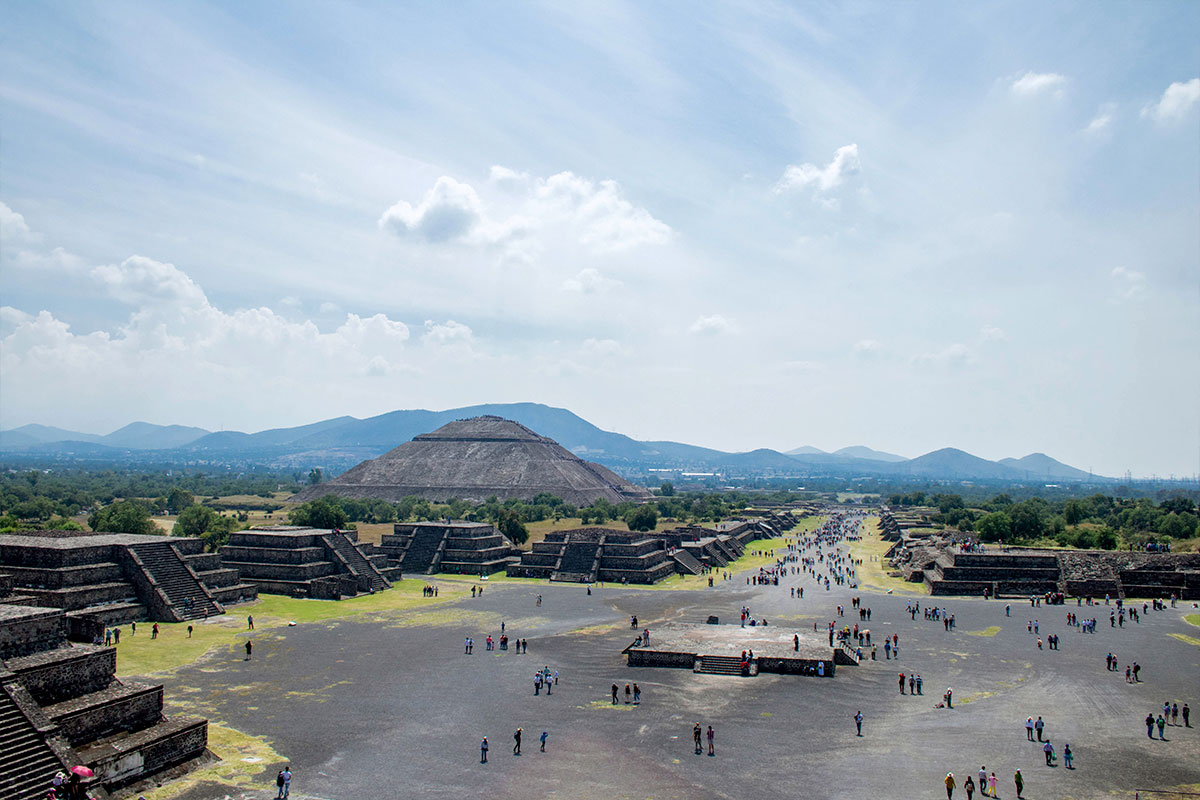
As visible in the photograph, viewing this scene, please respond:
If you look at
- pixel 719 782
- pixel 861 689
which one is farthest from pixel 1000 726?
pixel 719 782

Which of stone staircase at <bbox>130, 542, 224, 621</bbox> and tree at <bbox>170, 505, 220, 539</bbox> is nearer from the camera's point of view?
stone staircase at <bbox>130, 542, 224, 621</bbox>

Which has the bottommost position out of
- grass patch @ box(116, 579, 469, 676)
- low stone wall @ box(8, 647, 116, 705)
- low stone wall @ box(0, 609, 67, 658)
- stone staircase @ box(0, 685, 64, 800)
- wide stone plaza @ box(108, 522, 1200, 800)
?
grass patch @ box(116, 579, 469, 676)

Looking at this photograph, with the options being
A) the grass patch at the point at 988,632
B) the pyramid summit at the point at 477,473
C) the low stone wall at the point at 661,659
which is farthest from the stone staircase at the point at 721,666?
the pyramid summit at the point at 477,473

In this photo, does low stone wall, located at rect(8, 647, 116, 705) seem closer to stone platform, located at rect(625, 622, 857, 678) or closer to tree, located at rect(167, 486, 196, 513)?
stone platform, located at rect(625, 622, 857, 678)

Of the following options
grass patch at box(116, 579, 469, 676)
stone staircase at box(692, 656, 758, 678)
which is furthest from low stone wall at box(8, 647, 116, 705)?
stone staircase at box(692, 656, 758, 678)

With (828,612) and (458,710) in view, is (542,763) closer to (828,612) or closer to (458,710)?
(458,710)

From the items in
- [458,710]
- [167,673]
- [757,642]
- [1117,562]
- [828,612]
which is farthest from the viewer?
[1117,562]

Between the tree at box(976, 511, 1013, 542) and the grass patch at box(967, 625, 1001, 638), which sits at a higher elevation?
the tree at box(976, 511, 1013, 542)

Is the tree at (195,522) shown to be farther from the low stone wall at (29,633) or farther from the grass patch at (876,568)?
the grass patch at (876,568)
